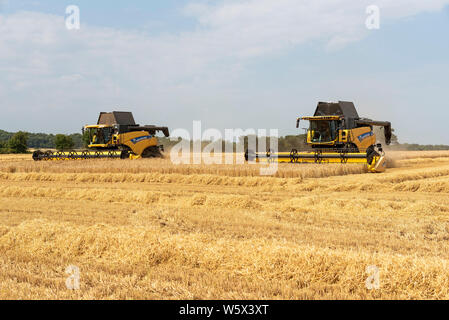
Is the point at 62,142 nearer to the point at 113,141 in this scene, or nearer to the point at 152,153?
the point at 152,153

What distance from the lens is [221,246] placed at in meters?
5.45

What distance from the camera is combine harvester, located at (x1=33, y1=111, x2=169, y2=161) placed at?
24422 millimetres

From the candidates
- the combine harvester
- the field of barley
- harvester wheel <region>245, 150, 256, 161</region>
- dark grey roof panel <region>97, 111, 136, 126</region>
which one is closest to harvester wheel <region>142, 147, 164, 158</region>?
the combine harvester

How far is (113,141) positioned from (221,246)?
2063cm

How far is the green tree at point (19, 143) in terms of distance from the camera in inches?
2083

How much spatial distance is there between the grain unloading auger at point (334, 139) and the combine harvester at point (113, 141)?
7.96m

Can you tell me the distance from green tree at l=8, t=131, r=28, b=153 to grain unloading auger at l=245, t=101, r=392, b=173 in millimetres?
40487

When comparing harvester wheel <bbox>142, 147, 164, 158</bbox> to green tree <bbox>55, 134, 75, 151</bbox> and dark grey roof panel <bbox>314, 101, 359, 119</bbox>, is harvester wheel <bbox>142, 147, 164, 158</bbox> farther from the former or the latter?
green tree <bbox>55, 134, 75, 151</bbox>

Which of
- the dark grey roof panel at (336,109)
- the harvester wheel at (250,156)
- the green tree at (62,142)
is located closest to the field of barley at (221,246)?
the harvester wheel at (250,156)
